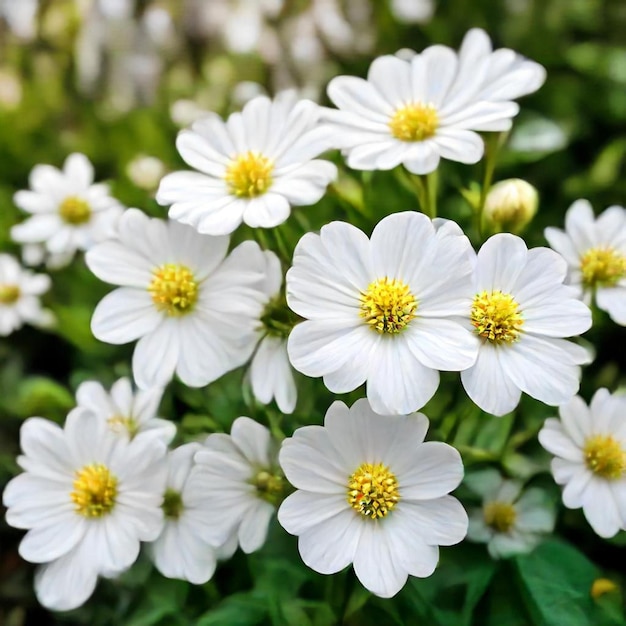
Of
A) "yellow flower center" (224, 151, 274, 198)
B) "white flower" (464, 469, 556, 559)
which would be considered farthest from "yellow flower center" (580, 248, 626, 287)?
"yellow flower center" (224, 151, 274, 198)

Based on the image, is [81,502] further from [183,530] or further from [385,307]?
[385,307]

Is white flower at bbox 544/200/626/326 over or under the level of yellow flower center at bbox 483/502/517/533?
over

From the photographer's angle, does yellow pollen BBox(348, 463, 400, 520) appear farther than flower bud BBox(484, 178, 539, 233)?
No

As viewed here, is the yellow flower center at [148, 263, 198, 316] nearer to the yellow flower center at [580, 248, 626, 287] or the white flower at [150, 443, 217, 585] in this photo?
the white flower at [150, 443, 217, 585]

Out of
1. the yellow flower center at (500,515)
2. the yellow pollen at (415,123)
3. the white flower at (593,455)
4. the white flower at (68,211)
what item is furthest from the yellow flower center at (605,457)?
the white flower at (68,211)

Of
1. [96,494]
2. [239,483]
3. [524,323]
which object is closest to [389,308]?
[524,323]

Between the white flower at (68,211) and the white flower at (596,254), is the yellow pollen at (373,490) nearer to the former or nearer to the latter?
the white flower at (596,254)
